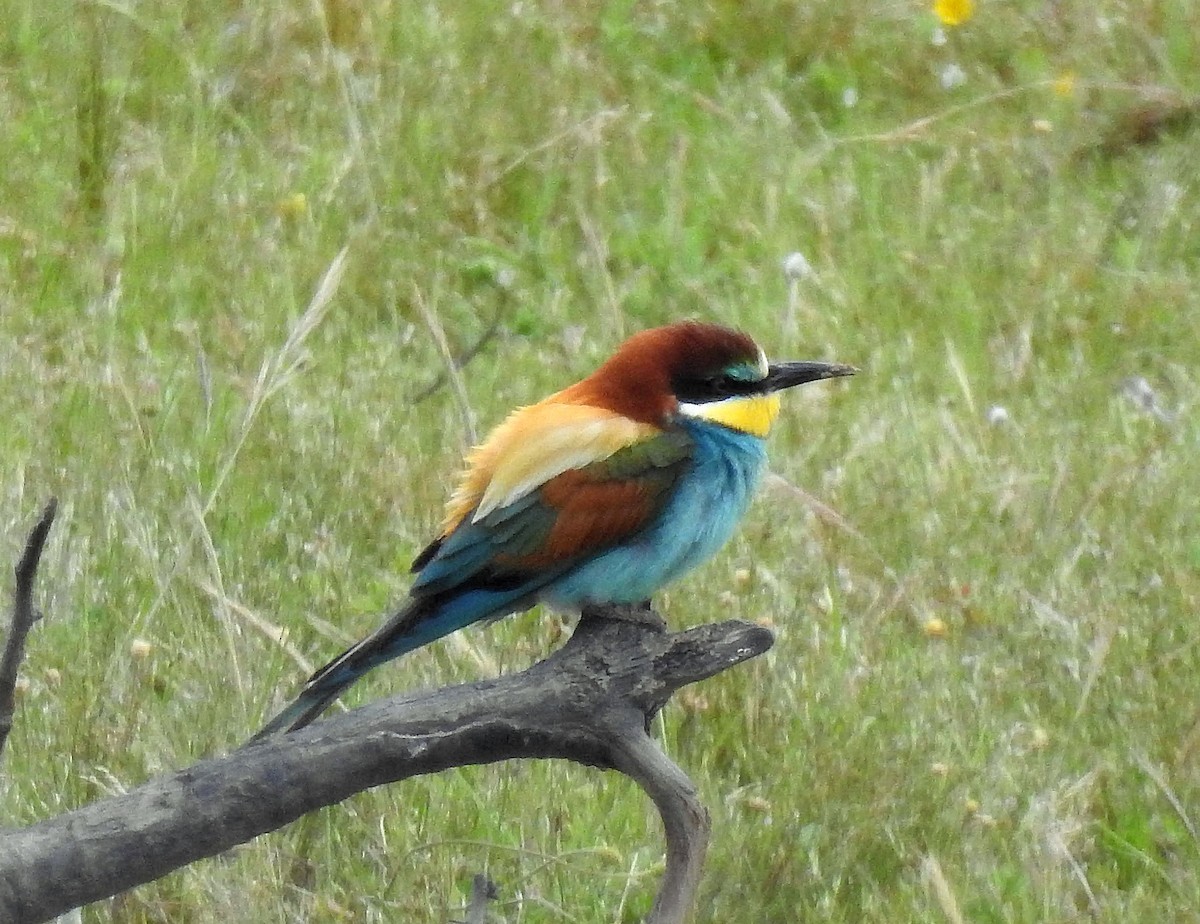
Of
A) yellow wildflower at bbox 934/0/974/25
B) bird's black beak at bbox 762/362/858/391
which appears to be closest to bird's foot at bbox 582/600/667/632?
bird's black beak at bbox 762/362/858/391

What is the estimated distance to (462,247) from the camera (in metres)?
5.43

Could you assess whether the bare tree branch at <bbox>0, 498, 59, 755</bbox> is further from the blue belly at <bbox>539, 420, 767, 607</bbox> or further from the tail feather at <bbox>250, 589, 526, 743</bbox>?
the blue belly at <bbox>539, 420, 767, 607</bbox>

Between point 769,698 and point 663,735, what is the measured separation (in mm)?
222

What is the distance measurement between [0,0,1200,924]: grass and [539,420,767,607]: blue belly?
1.30 ft

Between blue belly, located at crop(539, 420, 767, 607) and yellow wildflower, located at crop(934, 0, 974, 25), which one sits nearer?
blue belly, located at crop(539, 420, 767, 607)

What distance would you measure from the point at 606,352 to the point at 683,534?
1.91m

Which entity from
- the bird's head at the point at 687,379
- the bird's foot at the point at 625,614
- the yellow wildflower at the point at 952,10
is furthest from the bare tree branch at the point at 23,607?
the yellow wildflower at the point at 952,10

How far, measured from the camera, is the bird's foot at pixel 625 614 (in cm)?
309

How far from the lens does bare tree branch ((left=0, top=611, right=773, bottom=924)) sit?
2.15 m

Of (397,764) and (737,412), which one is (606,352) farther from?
(397,764)

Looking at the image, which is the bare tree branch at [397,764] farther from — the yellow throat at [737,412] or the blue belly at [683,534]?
the yellow throat at [737,412]

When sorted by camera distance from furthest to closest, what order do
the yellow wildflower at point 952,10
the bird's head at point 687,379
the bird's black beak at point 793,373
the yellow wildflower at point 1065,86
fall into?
the yellow wildflower at point 952,10, the yellow wildflower at point 1065,86, the bird's black beak at point 793,373, the bird's head at point 687,379

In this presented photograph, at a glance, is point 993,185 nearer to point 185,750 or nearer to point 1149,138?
point 1149,138

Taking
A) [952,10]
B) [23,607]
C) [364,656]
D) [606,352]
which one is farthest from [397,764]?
[952,10]
